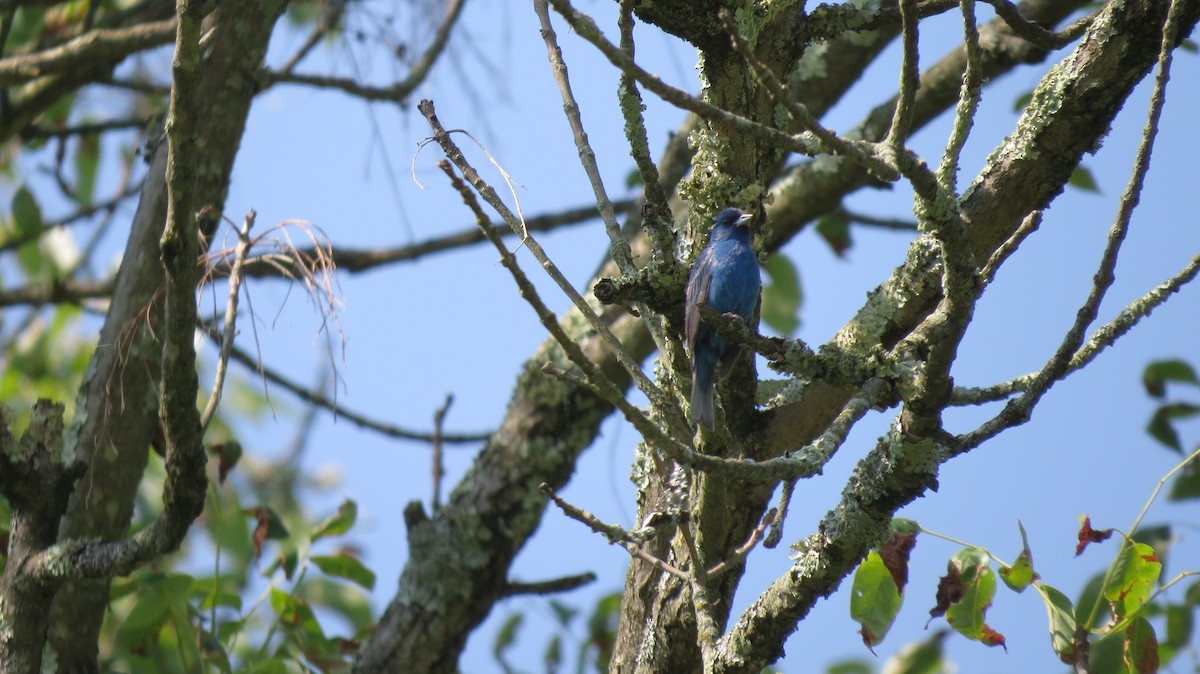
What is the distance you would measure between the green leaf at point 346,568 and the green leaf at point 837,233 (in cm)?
277

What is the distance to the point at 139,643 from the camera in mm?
3441

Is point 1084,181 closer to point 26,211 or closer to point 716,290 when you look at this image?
point 716,290

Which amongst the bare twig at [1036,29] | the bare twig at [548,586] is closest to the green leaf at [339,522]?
the bare twig at [548,586]

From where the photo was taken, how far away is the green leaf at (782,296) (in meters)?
4.89

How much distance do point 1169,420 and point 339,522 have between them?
118 inches

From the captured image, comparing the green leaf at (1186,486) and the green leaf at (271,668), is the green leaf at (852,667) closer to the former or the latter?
the green leaf at (1186,486)

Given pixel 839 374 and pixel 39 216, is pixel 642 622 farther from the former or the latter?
pixel 39 216

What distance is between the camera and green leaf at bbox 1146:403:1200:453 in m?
4.16

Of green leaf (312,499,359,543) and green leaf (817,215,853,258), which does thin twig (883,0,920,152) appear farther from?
green leaf (817,215,853,258)

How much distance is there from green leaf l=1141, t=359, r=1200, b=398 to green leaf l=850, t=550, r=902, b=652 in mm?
1926

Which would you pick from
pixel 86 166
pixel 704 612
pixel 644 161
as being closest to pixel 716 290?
pixel 644 161

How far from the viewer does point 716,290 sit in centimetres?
334

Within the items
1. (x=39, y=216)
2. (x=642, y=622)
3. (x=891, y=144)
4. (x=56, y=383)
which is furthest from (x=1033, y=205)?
(x=56, y=383)

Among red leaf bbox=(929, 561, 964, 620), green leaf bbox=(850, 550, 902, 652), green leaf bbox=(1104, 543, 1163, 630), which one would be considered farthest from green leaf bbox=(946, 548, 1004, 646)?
green leaf bbox=(1104, 543, 1163, 630)
